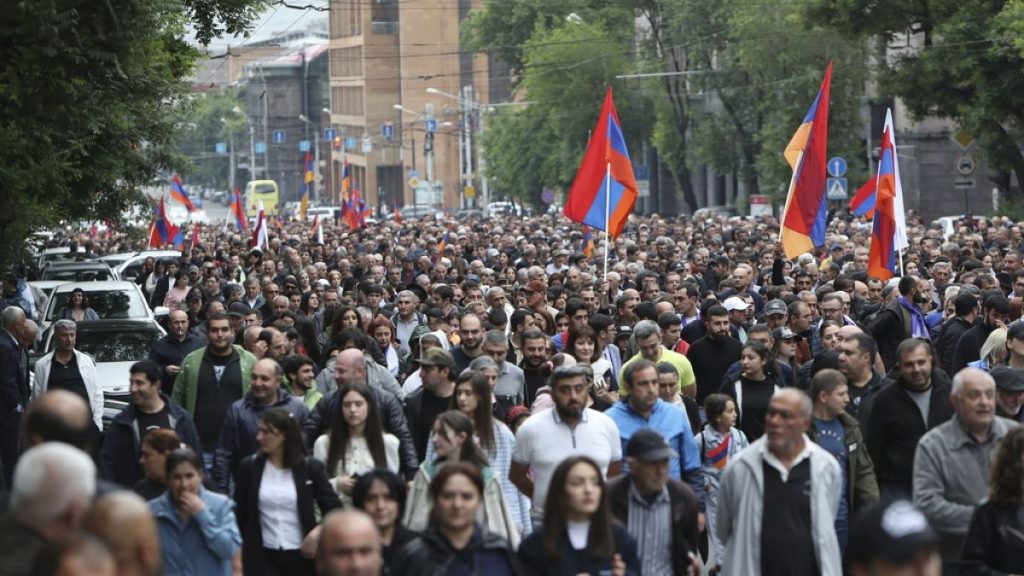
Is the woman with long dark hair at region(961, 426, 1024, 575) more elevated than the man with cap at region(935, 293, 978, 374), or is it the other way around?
the man with cap at region(935, 293, 978, 374)

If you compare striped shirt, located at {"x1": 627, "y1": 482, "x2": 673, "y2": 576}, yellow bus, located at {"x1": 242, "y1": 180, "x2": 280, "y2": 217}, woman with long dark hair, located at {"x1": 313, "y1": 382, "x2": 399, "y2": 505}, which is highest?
yellow bus, located at {"x1": 242, "y1": 180, "x2": 280, "y2": 217}

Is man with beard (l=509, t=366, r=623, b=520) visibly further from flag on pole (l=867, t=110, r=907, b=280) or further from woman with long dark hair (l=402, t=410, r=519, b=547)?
flag on pole (l=867, t=110, r=907, b=280)

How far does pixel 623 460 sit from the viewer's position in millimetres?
9633

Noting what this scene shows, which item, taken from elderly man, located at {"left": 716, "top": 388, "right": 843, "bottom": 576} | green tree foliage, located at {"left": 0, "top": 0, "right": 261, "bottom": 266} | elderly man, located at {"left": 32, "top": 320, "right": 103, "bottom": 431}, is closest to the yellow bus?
green tree foliage, located at {"left": 0, "top": 0, "right": 261, "bottom": 266}

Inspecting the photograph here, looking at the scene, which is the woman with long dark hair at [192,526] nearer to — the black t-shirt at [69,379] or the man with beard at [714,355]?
the black t-shirt at [69,379]

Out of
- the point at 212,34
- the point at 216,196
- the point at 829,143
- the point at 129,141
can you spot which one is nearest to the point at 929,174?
the point at 829,143

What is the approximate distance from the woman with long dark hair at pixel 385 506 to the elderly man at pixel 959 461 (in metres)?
2.22


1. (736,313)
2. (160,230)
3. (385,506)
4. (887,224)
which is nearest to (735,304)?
(736,313)

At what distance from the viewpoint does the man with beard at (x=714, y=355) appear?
541 inches

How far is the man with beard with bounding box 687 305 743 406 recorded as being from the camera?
13750mm

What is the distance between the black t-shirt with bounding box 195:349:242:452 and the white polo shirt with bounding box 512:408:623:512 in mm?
3771

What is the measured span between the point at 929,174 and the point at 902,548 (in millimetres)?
57218

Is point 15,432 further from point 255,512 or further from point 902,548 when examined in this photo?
point 902,548

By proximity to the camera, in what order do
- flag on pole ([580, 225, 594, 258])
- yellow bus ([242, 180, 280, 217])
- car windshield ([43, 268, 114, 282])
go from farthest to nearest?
yellow bus ([242, 180, 280, 217]) → flag on pole ([580, 225, 594, 258]) → car windshield ([43, 268, 114, 282])
